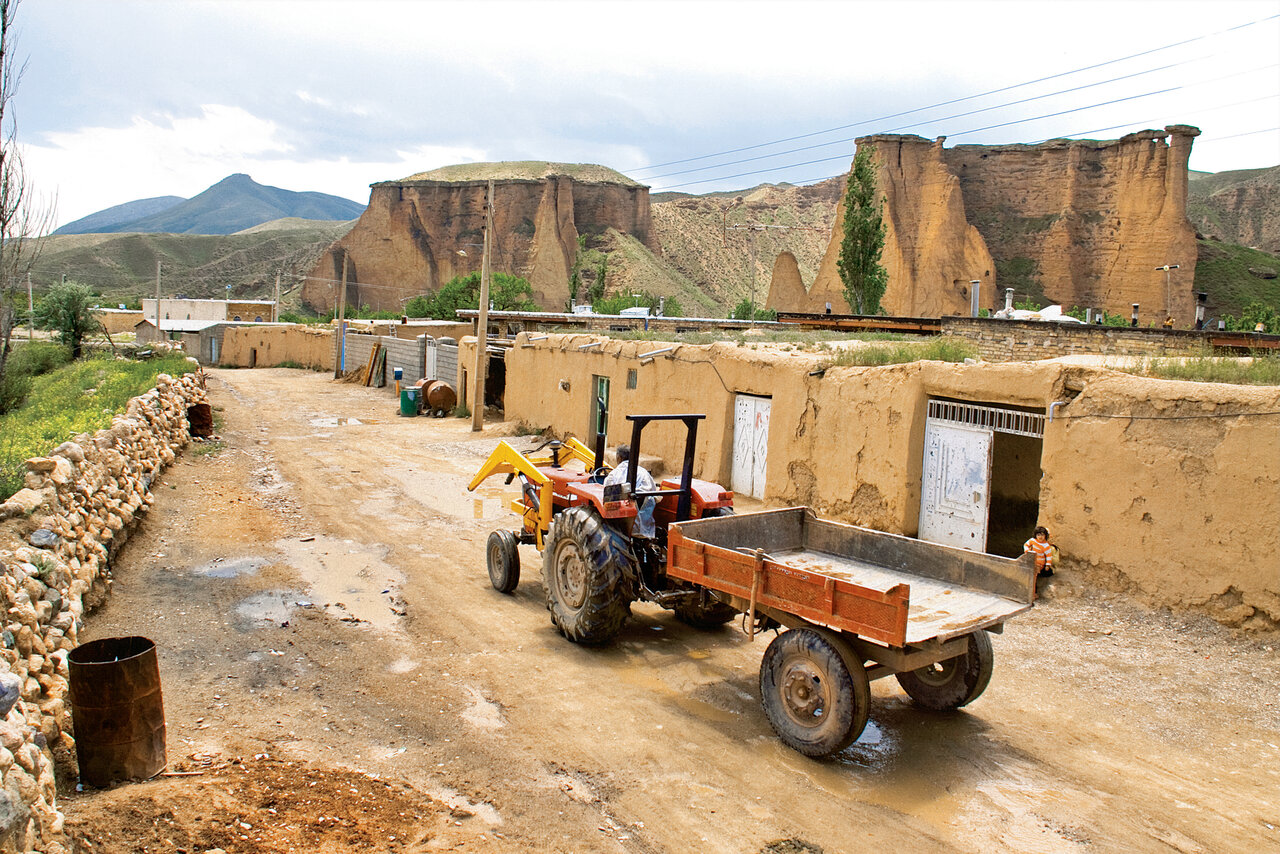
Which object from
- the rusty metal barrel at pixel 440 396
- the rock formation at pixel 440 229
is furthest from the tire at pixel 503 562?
the rock formation at pixel 440 229

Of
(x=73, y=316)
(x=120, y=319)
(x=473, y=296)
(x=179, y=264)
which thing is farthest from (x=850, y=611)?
(x=179, y=264)

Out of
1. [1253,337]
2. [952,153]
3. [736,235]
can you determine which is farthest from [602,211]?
[1253,337]

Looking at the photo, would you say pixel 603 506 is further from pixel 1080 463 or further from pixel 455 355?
pixel 455 355

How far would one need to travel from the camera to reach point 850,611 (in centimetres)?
551

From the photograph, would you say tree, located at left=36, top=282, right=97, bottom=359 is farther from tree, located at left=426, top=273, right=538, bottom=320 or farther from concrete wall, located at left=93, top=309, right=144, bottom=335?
concrete wall, located at left=93, top=309, right=144, bottom=335

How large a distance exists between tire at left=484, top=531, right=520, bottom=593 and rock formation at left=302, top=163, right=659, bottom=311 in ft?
270

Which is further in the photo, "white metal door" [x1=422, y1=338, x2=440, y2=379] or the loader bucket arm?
"white metal door" [x1=422, y1=338, x2=440, y2=379]

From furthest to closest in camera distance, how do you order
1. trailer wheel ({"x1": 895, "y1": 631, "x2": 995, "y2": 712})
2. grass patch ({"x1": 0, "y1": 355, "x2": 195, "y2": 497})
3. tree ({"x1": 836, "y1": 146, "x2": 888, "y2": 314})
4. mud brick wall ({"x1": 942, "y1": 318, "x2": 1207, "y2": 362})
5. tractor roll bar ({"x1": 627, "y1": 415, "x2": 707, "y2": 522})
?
1. tree ({"x1": 836, "y1": 146, "x2": 888, "y2": 314})
2. mud brick wall ({"x1": 942, "y1": 318, "x2": 1207, "y2": 362})
3. grass patch ({"x1": 0, "y1": 355, "x2": 195, "y2": 497})
4. tractor roll bar ({"x1": 627, "y1": 415, "x2": 707, "y2": 522})
5. trailer wheel ({"x1": 895, "y1": 631, "x2": 995, "y2": 712})

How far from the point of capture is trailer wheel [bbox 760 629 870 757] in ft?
18.2

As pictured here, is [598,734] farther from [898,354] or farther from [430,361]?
[430,361]

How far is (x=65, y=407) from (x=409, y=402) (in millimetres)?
A: 12716

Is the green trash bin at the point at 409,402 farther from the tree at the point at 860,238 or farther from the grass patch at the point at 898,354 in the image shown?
the tree at the point at 860,238

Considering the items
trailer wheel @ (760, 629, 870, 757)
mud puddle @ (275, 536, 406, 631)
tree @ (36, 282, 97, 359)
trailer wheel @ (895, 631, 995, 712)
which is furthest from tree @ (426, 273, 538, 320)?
trailer wheel @ (760, 629, 870, 757)

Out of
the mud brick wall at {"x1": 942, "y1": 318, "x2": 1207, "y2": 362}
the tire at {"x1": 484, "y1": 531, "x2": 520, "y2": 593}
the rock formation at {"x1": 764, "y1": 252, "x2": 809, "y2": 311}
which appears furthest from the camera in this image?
the rock formation at {"x1": 764, "y1": 252, "x2": 809, "y2": 311}
